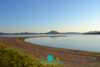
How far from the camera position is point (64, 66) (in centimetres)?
603

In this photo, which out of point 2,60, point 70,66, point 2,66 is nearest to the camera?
point 2,66

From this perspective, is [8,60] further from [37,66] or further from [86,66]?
[86,66]

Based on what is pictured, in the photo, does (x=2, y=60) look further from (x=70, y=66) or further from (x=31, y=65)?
(x=70, y=66)

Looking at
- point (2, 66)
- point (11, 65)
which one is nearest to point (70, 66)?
point (11, 65)

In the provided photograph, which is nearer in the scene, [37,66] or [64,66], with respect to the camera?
[37,66]

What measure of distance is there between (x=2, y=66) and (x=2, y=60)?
756 millimetres

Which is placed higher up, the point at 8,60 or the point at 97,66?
the point at 8,60

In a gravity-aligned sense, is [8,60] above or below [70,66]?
above

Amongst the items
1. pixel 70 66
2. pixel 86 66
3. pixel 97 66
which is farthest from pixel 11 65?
pixel 97 66

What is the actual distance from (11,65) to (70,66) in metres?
4.03

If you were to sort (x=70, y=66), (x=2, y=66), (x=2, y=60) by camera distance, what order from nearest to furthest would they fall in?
(x=2, y=66) < (x=2, y=60) < (x=70, y=66)

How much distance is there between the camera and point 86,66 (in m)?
6.29

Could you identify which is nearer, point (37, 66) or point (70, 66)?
point (37, 66)

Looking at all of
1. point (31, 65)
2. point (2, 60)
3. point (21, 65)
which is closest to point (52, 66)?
point (31, 65)
